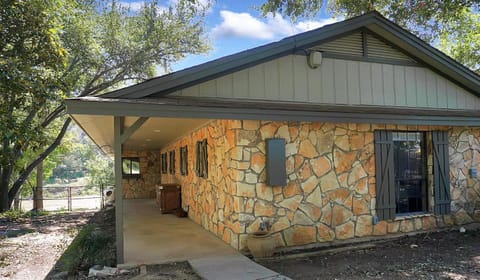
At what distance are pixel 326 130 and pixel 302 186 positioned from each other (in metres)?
1.17

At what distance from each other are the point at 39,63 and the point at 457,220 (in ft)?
33.0

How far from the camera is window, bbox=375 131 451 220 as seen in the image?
6.93 meters

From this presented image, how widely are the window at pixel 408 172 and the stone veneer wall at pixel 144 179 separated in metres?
13.8

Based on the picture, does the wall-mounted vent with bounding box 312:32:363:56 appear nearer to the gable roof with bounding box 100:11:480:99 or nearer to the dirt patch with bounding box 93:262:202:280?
the gable roof with bounding box 100:11:480:99

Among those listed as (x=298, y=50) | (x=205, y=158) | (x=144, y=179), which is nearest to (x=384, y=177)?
(x=298, y=50)

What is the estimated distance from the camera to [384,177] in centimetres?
693

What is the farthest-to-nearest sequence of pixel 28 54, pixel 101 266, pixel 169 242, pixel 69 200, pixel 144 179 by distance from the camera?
pixel 144 179
pixel 69 200
pixel 28 54
pixel 169 242
pixel 101 266

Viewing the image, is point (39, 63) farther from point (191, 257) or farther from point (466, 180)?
point (466, 180)

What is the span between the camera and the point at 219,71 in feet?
19.8

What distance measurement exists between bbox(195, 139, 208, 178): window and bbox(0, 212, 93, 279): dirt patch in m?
3.25

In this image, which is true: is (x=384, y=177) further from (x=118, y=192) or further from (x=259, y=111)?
(x=118, y=192)

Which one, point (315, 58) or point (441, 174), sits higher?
point (315, 58)

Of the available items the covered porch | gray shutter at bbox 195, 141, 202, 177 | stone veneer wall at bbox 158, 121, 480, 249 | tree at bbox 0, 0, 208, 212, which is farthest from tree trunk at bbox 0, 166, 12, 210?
stone veneer wall at bbox 158, 121, 480, 249

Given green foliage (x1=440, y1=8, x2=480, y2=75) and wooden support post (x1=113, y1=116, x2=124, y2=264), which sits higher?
green foliage (x1=440, y1=8, x2=480, y2=75)
